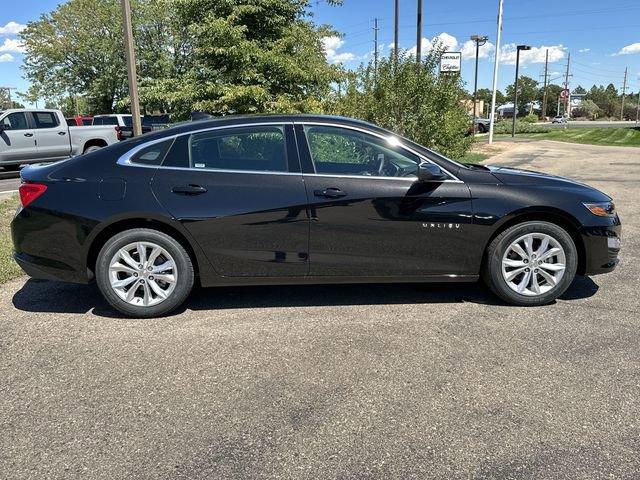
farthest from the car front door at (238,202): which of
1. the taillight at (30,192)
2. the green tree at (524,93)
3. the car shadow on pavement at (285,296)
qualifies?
the green tree at (524,93)

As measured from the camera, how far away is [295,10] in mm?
11562

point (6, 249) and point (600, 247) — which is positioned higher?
point (600, 247)

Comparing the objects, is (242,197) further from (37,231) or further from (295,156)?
(37,231)

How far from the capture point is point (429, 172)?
13.6 ft

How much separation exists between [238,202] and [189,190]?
1.30 feet

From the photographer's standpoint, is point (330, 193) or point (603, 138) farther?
point (603, 138)

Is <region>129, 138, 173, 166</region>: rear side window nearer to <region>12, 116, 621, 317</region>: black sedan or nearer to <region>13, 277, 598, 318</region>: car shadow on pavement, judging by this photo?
<region>12, 116, 621, 317</region>: black sedan

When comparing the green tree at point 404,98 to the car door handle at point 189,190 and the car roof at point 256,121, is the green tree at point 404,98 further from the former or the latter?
the car door handle at point 189,190

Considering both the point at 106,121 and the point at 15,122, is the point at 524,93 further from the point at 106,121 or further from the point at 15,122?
the point at 15,122

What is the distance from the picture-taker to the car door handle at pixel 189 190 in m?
4.17

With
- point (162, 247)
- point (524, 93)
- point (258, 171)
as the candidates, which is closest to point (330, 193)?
point (258, 171)

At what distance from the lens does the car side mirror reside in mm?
4145

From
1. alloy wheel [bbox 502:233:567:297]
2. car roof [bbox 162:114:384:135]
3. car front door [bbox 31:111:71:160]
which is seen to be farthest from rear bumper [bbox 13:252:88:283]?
car front door [bbox 31:111:71:160]

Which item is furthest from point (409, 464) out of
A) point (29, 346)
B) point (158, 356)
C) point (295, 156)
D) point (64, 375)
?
point (29, 346)
